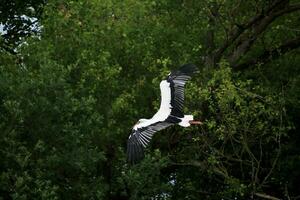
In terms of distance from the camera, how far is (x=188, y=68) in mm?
22922

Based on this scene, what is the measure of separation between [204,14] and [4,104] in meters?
10.5

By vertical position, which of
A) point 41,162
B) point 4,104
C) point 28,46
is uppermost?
point 28,46

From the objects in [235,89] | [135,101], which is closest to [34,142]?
[135,101]

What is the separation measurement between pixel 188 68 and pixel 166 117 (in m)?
1.54

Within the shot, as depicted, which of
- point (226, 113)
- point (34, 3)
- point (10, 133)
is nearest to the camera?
point (10, 133)

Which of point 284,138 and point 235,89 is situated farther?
point 284,138

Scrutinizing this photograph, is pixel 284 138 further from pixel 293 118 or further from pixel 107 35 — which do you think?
pixel 107 35

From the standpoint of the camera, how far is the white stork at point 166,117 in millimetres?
21236

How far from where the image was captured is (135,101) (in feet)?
92.2

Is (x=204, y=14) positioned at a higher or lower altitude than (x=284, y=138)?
higher

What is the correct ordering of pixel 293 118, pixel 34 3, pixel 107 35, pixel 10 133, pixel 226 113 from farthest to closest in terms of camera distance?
pixel 34 3 < pixel 293 118 < pixel 107 35 < pixel 226 113 < pixel 10 133

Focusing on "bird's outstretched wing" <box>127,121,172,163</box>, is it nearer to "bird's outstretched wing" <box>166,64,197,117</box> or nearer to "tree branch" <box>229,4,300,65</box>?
"bird's outstretched wing" <box>166,64,197,117</box>

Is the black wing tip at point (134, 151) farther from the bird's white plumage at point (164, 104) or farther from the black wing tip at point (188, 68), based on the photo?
the black wing tip at point (188, 68)

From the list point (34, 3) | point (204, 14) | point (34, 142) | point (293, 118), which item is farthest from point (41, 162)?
point (34, 3)
